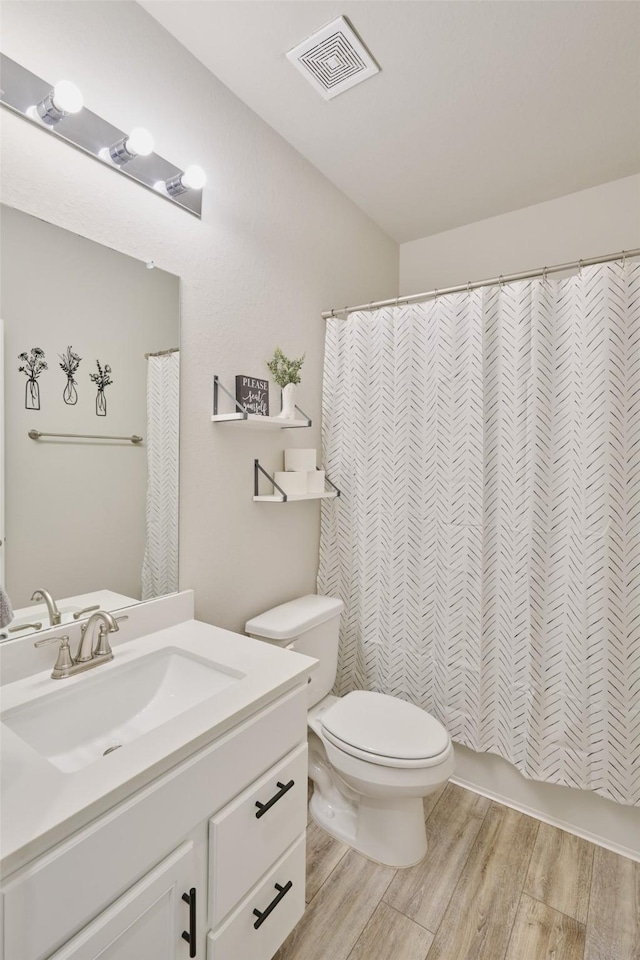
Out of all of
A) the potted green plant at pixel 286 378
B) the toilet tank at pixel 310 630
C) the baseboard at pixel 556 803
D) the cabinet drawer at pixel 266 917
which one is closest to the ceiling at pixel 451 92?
the potted green plant at pixel 286 378

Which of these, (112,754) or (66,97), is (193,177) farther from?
(112,754)

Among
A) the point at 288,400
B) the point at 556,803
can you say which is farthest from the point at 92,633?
the point at 556,803

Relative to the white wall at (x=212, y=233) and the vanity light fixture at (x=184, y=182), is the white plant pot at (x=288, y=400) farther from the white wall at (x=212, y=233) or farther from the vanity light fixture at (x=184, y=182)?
the vanity light fixture at (x=184, y=182)

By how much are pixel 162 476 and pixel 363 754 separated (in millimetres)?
1058

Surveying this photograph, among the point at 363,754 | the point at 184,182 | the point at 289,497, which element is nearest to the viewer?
the point at 184,182

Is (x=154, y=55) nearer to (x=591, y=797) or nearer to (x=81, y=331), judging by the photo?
(x=81, y=331)

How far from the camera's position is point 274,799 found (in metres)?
1.06

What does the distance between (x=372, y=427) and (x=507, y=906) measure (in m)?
1.68

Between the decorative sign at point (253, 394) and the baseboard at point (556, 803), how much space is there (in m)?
1.62

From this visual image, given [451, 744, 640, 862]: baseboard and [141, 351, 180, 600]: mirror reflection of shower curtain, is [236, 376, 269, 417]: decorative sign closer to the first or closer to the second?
[141, 351, 180, 600]: mirror reflection of shower curtain

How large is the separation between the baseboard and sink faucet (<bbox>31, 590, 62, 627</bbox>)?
65.9 inches

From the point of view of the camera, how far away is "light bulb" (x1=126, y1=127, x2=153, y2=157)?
3.91 ft

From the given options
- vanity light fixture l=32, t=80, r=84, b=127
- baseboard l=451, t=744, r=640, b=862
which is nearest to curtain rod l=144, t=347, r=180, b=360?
vanity light fixture l=32, t=80, r=84, b=127

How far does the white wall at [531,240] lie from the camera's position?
203cm
